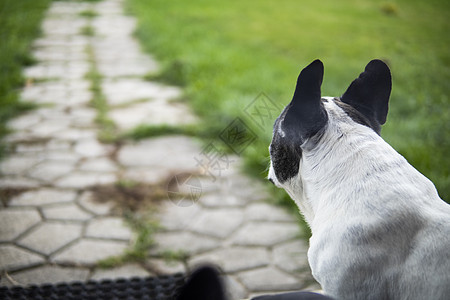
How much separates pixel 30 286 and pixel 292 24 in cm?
930

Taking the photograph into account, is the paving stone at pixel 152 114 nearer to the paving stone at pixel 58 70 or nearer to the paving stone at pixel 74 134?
the paving stone at pixel 74 134

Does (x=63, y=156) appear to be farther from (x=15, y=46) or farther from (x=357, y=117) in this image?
(x=15, y=46)

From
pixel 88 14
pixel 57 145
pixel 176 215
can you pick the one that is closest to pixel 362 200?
pixel 176 215

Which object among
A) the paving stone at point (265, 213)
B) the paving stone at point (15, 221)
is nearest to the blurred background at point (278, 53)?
the paving stone at point (265, 213)

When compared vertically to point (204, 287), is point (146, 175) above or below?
below

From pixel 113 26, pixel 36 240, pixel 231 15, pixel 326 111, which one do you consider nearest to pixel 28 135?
pixel 36 240

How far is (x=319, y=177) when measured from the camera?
1708 millimetres

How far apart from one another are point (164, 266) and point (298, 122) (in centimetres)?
150

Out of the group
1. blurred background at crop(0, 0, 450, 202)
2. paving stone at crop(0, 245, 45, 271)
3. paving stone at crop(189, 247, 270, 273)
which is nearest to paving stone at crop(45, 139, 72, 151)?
blurred background at crop(0, 0, 450, 202)

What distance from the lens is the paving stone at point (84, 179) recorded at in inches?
144

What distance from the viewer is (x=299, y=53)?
783cm

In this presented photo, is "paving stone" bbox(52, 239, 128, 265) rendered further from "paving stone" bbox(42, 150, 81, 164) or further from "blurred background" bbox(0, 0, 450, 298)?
"paving stone" bbox(42, 150, 81, 164)

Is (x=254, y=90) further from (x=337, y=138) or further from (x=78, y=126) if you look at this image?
(x=337, y=138)

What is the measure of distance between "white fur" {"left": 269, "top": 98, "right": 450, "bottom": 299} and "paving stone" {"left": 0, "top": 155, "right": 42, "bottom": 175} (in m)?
3.13
